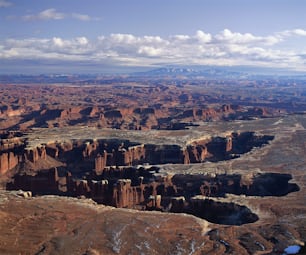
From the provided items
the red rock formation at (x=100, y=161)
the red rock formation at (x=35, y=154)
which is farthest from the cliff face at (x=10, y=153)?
the red rock formation at (x=100, y=161)

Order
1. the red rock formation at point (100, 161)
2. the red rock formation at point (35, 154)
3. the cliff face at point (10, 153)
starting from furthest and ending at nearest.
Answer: the red rock formation at point (35, 154)
the red rock formation at point (100, 161)
the cliff face at point (10, 153)

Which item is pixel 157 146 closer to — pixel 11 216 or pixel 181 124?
pixel 181 124

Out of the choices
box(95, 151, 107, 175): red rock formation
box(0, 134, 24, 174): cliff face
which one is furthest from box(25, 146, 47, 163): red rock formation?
box(95, 151, 107, 175): red rock formation

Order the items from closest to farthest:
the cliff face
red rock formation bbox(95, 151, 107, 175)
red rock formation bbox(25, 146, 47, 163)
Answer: the cliff face
red rock formation bbox(95, 151, 107, 175)
red rock formation bbox(25, 146, 47, 163)

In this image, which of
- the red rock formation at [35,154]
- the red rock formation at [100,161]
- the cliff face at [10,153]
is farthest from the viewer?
the red rock formation at [35,154]

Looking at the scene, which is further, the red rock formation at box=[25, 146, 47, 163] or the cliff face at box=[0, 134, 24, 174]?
the red rock formation at box=[25, 146, 47, 163]

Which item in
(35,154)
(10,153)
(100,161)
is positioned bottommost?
(100,161)

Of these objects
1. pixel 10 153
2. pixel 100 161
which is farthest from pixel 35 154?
pixel 100 161

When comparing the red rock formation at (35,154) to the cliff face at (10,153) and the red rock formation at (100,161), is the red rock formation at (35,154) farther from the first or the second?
the red rock formation at (100,161)

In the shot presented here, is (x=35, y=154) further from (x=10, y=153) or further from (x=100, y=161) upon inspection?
(x=100, y=161)

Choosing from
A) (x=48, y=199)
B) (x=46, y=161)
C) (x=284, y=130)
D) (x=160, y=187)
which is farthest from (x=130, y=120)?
(x=48, y=199)

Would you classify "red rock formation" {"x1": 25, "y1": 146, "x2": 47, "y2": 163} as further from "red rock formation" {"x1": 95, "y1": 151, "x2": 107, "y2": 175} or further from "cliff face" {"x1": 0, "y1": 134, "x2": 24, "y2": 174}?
"red rock formation" {"x1": 95, "y1": 151, "x2": 107, "y2": 175}
